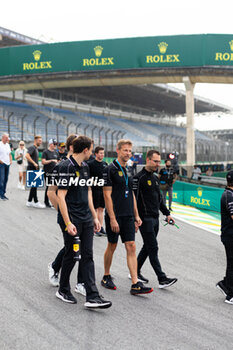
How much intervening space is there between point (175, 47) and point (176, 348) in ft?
78.3

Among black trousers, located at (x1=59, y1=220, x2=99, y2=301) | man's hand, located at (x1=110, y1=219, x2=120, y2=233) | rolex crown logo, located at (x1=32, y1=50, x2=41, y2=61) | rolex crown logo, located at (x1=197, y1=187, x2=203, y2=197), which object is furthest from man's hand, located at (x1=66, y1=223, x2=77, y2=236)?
rolex crown logo, located at (x1=32, y1=50, x2=41, y2=61)

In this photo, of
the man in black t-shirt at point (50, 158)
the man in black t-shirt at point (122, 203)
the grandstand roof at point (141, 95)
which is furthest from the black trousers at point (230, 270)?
the grandstand roof at point (141, 95)

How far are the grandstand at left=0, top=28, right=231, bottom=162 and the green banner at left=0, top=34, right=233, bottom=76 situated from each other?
398 centimetres

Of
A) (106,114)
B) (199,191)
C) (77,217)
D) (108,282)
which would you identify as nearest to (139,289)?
(108,282)

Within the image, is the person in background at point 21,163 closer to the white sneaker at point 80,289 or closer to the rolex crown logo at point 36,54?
the white sneaker at point 80,289

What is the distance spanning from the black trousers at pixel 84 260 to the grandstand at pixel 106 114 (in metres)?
24.8

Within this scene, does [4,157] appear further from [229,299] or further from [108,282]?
[229,299]

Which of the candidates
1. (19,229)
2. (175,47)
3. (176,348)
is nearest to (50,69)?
(175,47)

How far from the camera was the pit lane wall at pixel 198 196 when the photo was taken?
40.3 ft

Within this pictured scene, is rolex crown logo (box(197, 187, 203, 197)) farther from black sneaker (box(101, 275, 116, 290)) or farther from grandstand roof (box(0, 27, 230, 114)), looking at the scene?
grandstand roof (box(0, 27, 230, 114))

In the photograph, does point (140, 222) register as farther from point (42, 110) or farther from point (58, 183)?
point (42, 110)

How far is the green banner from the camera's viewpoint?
2420 centimetres

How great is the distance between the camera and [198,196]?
1330 cm

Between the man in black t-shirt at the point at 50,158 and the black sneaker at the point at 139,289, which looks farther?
the man in black t-shirt at the point at 50,158
